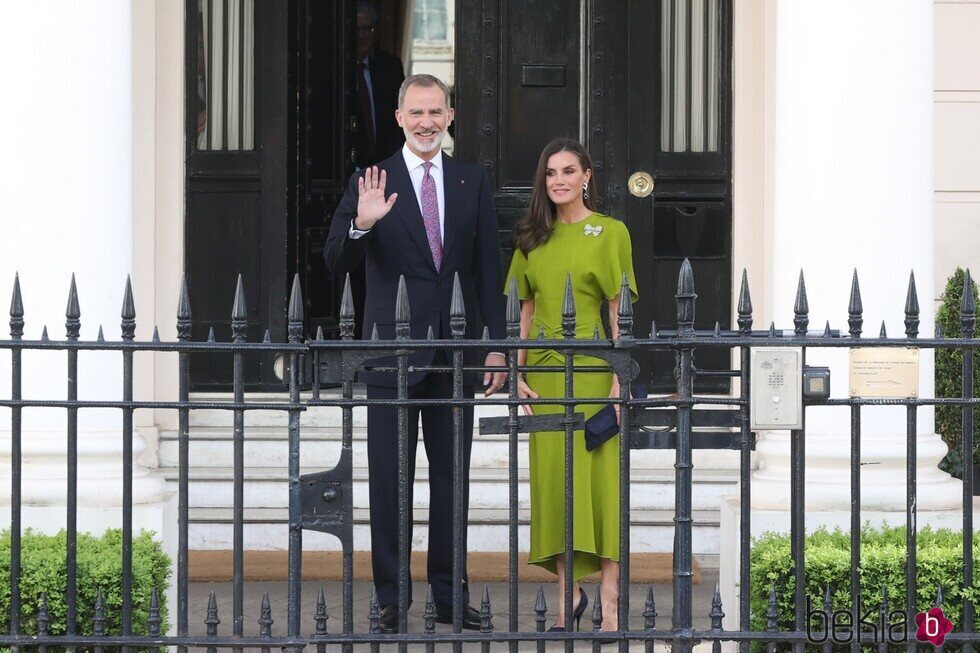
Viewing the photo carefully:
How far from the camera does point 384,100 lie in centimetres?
1023

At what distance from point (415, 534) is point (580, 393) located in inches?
84.7

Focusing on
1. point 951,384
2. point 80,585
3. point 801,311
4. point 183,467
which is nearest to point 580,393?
point 801,311

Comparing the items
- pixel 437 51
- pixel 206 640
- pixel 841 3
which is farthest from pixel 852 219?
pixel 437 51

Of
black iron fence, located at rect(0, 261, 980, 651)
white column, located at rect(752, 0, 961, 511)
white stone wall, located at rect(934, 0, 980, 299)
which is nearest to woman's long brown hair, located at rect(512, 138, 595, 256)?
white column, located at rect(752, 0, 961, 511)

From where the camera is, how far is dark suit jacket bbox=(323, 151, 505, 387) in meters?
6.18

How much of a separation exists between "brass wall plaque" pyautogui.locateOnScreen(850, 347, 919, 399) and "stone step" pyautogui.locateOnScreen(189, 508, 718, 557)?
323cm

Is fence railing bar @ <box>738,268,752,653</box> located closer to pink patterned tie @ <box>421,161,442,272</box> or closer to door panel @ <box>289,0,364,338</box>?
pink patterned tie @ <box>421,161,442,272</box>

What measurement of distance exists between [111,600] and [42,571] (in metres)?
0.25

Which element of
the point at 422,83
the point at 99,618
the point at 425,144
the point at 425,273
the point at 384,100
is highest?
the point at 384,100

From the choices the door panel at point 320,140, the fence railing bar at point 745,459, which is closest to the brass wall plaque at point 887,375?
the fence railing bar at point 745,459

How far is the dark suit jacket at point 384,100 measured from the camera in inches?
400

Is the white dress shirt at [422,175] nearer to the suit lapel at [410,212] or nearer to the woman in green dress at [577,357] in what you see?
the suit lapel at [410,212]

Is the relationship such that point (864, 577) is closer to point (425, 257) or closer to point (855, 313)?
point (855, 313)

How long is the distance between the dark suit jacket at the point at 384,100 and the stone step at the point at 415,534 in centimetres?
294
